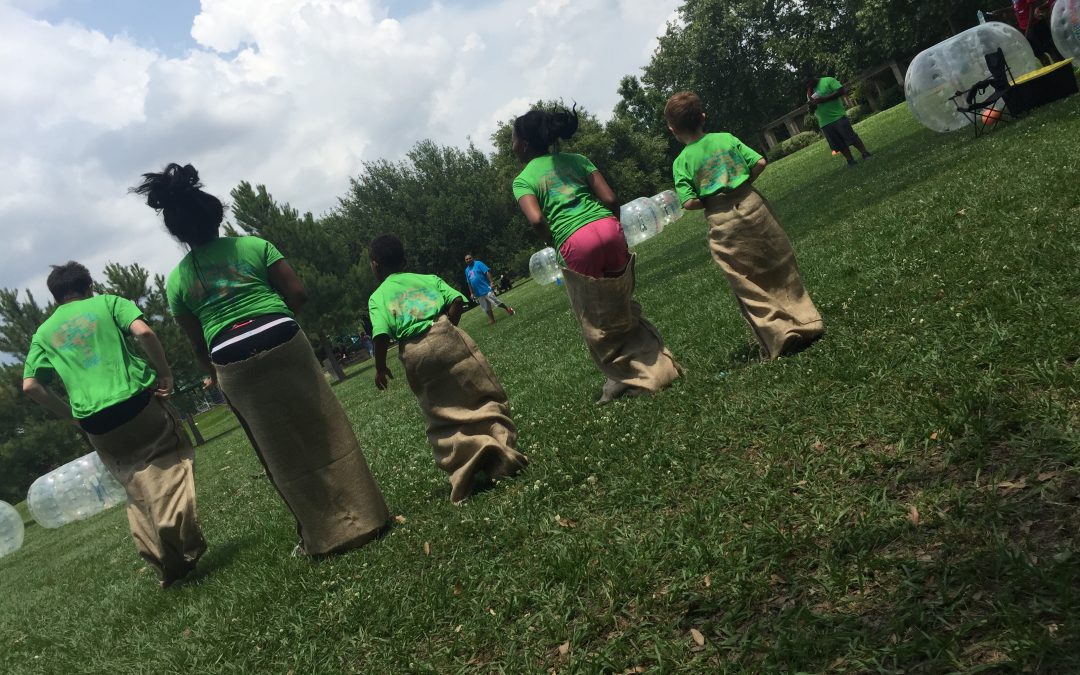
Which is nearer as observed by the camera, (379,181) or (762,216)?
(762,216)

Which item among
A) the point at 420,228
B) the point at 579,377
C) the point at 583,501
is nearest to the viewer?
the point at 583,501

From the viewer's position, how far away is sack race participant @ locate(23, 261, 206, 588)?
614 cm

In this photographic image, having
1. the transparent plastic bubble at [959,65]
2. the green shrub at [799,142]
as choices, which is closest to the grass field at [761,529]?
the transparent plastic bubble at [959,65]

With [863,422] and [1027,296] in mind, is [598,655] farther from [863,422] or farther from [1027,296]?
[1027,296]

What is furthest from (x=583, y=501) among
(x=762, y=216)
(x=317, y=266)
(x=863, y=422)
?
(x=317, y=266)

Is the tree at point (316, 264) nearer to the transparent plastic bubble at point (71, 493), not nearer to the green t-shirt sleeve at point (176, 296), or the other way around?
the transparent plastic bubble at point (71, 493)

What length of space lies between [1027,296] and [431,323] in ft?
12.6

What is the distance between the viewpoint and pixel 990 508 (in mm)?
2930

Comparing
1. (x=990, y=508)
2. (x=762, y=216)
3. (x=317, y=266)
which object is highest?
(x=317, y=266)

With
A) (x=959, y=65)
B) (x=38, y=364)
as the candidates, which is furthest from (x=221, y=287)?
(x=959, y=65)

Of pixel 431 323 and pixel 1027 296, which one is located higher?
pixel 431 323

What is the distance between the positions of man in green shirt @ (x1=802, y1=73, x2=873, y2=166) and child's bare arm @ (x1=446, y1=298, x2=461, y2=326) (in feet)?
45.1

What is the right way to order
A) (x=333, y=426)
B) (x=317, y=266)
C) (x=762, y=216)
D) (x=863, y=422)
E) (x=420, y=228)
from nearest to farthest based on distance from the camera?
(x=863, y=422) < (x=333, y=426) < (x=762, y=216) < (x=317, y=266) < (x=420, y=228)

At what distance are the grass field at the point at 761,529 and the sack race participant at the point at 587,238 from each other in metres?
0.40
